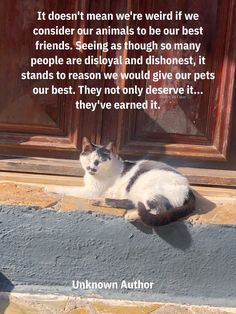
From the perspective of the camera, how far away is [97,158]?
158 inches

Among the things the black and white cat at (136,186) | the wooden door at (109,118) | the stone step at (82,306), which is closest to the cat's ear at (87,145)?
the black and white cat at (136,186)

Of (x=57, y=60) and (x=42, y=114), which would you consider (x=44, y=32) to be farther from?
(x=42, y=114)

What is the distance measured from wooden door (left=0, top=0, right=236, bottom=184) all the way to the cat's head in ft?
1.34

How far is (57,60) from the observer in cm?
443

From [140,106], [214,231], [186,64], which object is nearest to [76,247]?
[214,231]

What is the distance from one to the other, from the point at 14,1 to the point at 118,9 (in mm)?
726

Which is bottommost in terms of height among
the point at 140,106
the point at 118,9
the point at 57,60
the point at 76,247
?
the point at 76,247

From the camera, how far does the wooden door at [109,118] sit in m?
4.35

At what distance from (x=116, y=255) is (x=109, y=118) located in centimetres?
104

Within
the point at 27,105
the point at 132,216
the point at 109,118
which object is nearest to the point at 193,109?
the point at 109,118

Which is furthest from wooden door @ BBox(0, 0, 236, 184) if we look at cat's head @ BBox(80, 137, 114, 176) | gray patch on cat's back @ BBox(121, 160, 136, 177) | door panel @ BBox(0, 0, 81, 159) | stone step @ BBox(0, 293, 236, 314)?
stone step @ BBox(0, 293, 236, 314)

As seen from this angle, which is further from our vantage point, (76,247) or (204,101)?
(204,101)

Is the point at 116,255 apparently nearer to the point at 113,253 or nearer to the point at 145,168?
the point at 113,253

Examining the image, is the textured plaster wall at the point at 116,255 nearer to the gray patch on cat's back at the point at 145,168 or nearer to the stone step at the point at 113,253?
the stone step at the point at 113,253
